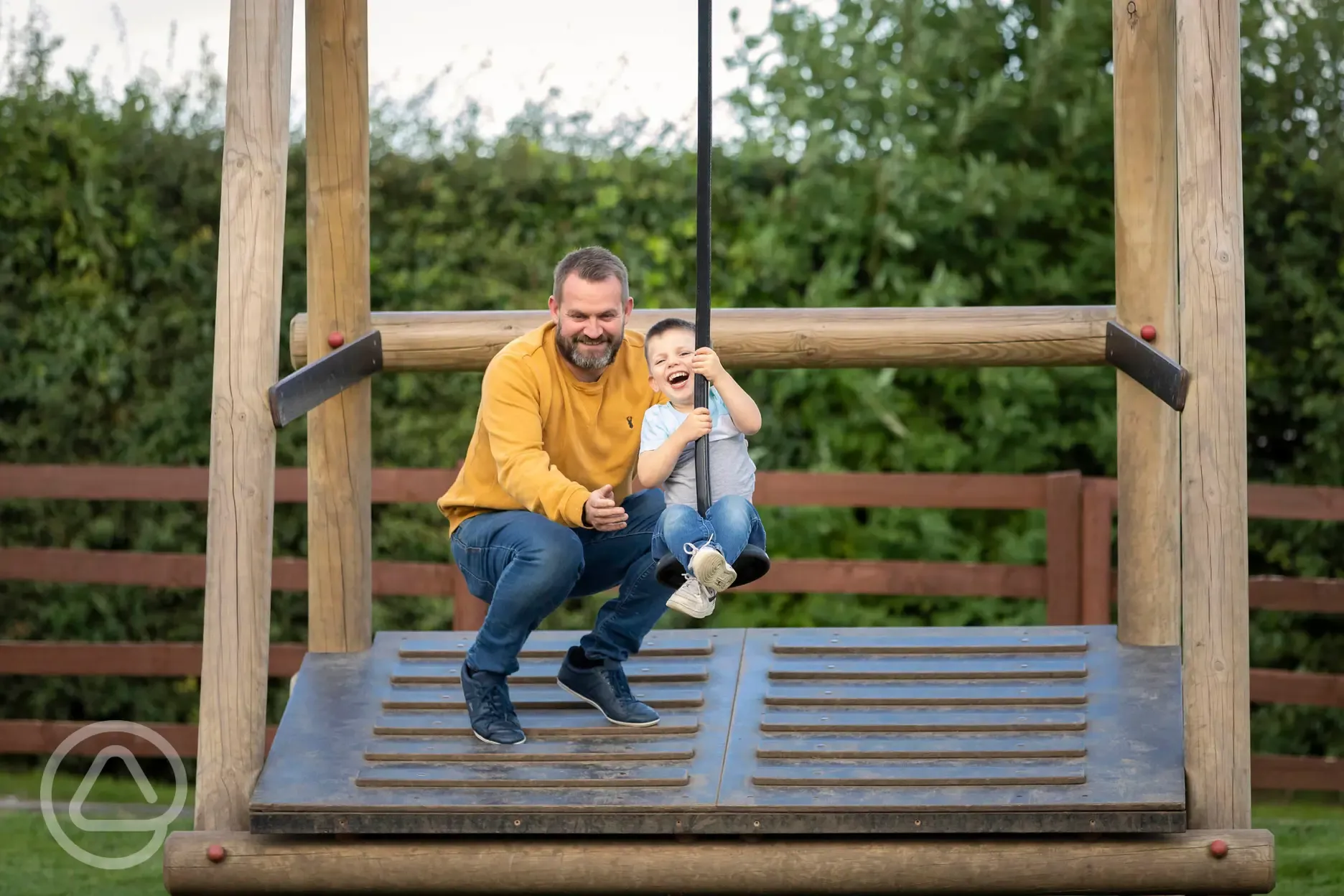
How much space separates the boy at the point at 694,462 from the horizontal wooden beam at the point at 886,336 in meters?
0.58

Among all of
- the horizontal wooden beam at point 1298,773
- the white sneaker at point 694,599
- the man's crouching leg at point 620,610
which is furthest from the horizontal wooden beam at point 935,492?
the white sneaker at point 694,599

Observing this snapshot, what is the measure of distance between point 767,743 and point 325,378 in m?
1.22

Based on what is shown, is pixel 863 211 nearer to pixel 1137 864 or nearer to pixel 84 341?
pixel 84 341

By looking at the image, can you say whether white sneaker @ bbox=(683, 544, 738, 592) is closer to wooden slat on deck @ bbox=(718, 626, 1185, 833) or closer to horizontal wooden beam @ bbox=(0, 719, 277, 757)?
wooden slat on deck @ bbox=(718, 626, 1185, 833)

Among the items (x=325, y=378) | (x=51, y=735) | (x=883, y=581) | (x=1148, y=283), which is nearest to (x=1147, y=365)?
(x=1148, y=283)

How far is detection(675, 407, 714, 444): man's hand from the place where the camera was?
339 centimetres

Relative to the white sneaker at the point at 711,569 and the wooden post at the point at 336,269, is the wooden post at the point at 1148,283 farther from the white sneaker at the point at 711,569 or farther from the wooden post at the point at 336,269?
the wooden post at the point at 336,269

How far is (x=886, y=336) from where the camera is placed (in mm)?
4293

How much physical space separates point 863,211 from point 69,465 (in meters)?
2.97

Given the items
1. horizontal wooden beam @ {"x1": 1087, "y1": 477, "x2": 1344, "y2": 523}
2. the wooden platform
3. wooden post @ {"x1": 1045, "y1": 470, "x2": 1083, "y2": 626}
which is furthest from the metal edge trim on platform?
horizontal wooden beam @ {"x1": 1087, "y1": 477, "x2": 1344, "y2": 523}

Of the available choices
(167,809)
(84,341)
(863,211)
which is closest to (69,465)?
(84,341)

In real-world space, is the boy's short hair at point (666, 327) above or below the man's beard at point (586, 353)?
above

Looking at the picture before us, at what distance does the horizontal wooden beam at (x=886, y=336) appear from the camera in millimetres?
4285

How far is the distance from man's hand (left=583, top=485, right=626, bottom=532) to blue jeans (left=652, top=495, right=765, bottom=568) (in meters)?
0.09
